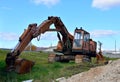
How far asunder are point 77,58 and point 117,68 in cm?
1756

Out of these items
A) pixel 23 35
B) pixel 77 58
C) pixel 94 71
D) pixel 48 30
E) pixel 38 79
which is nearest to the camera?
pixel 94 71

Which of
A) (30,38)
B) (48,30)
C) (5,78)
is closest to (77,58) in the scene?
(48,30)

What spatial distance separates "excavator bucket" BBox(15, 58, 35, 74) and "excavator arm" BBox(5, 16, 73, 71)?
0.28 m

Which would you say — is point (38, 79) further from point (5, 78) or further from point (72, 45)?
point (72, 45)

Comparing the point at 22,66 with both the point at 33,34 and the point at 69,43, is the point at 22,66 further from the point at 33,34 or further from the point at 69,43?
the point at 69,43

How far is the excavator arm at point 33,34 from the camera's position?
90.6 ft

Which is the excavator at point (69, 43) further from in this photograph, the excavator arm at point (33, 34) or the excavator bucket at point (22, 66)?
the excavator bucket at point (22, 66)

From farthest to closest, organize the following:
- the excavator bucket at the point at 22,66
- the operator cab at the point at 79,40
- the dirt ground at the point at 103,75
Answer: the operator cab at the point at 79,40
the excavator bucket at the point at 22,66
the dirt ground at the point at 103,75

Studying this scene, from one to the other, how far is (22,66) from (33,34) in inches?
174

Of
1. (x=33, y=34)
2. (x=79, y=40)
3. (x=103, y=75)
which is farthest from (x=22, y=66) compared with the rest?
(x=79, y=40)

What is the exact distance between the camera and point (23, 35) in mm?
30250

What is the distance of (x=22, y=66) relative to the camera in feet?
88.0

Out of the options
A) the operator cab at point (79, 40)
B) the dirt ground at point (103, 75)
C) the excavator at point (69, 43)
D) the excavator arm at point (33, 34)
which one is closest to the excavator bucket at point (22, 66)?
the excavator arm at point (33, 34)

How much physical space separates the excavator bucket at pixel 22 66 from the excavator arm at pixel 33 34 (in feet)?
0.92
